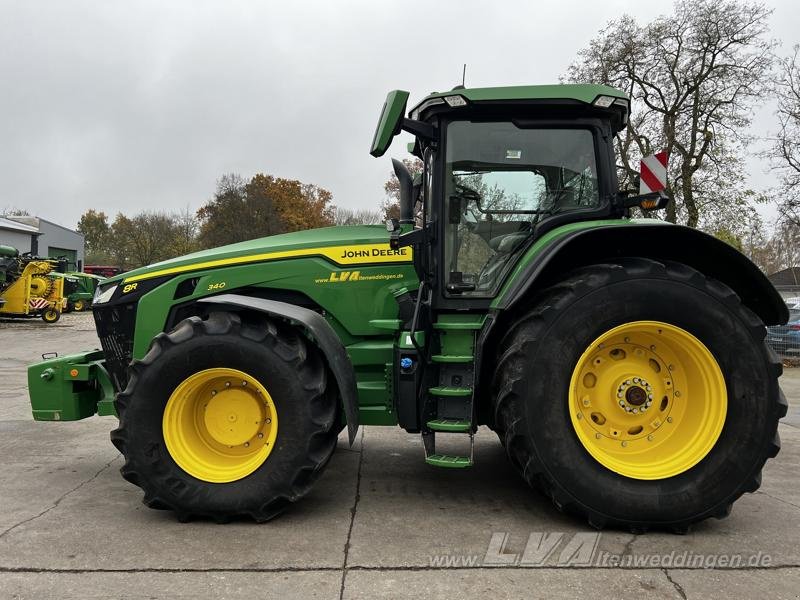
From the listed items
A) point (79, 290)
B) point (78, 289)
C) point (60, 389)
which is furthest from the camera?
point (79, 290)

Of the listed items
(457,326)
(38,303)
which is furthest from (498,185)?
(38,303)

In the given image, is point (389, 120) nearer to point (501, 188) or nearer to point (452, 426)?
point (501, 188)

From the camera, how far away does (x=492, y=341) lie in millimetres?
3572

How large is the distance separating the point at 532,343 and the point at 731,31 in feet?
54.6

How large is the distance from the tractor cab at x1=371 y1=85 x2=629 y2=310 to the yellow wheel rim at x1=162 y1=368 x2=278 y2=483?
1275mm

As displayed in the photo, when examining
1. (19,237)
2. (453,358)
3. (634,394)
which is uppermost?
(19,237)

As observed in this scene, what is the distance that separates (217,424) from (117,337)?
4.11ft

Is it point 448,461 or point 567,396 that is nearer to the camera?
point 567,396

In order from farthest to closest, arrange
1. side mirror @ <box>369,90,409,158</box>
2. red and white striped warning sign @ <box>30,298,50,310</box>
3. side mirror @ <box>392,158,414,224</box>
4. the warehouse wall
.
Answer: the warehouse wall
red and white striped warning sign @ <box>30,298,50,310</box>
side mirror @ <box>392,158,414,224</box>
side mirror @ <box>369,90,409,158</box>

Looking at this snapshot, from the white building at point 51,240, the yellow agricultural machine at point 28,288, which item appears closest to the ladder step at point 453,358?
the yellow agricultural machine at point 28,288

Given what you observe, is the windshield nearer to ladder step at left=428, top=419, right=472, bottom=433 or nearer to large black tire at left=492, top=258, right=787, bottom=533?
large black tire at left=492, top=258, right=787, bottom=533

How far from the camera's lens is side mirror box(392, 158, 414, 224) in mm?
3941

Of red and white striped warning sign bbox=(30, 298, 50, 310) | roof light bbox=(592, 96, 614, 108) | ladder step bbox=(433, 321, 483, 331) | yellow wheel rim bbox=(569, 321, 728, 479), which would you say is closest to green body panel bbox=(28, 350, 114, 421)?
ladder step bbox=(433, 321, 483, 331)

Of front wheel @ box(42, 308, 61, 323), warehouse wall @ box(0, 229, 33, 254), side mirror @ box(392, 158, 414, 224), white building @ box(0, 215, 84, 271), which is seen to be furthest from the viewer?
white building @ box(0, 215, 84, 271)
